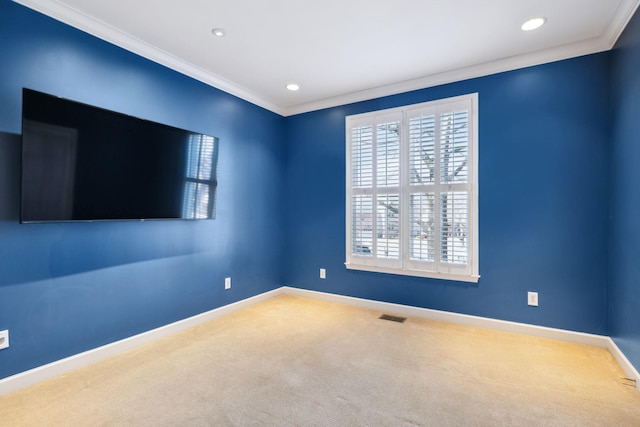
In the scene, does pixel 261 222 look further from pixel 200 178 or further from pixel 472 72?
pixel 472 72

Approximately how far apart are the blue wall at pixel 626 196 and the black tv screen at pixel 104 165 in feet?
11.4

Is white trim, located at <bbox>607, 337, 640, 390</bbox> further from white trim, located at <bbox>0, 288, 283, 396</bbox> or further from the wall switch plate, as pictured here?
white trim, located at <bbox>0, 288, 283, 396</bbox>

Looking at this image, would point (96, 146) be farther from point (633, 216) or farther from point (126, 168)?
point (633, 216)

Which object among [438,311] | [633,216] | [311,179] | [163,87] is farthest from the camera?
[311,179]

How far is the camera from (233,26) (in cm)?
242

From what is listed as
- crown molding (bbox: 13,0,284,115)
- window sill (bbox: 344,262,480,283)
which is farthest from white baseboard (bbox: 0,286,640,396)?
crown molding (bbox: 13,0,284,115)

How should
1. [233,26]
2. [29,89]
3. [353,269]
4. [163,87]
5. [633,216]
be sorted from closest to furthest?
[29,89] → [633,216] → [233,26] → [163,87] → [353,269]

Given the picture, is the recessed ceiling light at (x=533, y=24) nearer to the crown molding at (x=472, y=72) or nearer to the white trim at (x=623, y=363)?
the crown molding at (x=472, y=72)

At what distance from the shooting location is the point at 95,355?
2.36 metres

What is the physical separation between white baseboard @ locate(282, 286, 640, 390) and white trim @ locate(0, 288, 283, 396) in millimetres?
1521

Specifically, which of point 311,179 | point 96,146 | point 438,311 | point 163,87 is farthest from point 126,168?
point 438,311

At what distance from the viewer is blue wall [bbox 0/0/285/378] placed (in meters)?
1.99

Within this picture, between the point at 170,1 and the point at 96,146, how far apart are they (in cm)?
117

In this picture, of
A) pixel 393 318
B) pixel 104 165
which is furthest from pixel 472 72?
pixel 104 165
